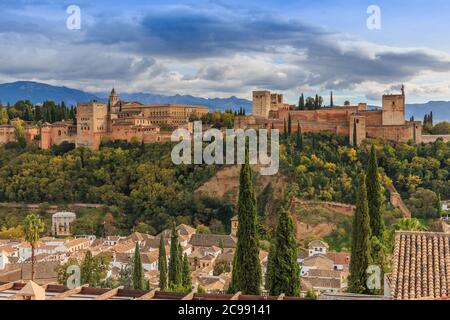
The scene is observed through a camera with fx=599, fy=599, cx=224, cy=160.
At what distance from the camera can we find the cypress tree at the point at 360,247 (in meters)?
13.5

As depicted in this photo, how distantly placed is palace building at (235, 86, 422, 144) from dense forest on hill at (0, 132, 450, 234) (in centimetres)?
86

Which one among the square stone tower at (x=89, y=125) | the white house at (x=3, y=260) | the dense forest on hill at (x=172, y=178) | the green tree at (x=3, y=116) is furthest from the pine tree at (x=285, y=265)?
the green tree at (x=3, y=116)

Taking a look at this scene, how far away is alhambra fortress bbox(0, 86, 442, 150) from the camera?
1513 inches

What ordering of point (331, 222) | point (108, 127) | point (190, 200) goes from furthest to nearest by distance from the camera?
1. point (108, 127)
2. point (190, 200)
3. point (331, 222)

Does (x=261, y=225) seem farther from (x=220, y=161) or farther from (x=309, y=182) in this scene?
(x=220, y=161)

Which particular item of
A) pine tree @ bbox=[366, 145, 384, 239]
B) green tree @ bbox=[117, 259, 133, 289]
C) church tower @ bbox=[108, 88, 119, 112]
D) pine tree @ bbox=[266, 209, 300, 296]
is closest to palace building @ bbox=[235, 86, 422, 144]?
church tower @ bbox=[108, 88, 119, 112]

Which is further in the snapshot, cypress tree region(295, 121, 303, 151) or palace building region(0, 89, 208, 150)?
palace building region(0, 89, 208, 150)

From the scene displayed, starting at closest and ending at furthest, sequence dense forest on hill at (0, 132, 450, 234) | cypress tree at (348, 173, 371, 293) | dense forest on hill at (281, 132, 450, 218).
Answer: cypress tree at (348, 173, 371, 293) → dense forest on hill at (281, 132, 450, 218) → dense forest on hill at (0, 132, 450, 234)

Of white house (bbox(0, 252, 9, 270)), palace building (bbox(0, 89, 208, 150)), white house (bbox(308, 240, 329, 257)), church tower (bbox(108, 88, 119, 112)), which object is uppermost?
church tower (bbox(108, 88, 119, 112))

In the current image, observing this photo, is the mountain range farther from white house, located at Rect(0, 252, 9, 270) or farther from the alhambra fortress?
white house, located at Rect(0, 252, 9, 270)

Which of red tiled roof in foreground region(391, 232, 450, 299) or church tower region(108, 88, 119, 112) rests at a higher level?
church tower region(108, 88, 119, 112)
